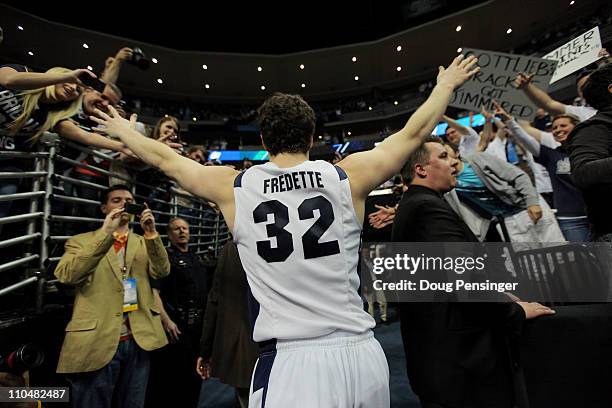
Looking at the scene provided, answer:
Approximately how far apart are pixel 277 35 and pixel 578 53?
20.1 meters

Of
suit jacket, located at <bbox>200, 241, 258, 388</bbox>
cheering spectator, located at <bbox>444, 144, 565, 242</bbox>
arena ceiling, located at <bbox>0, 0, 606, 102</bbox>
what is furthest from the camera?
arena ceiling, located at <bbox>0, 0, 606, 102</bbox>

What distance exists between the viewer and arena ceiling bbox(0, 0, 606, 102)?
17.0 metres

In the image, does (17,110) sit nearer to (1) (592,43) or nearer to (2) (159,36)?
(1) (592,43)

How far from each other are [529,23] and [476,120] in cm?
566

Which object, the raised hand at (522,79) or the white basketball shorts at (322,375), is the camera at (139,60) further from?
the raised hand at (522,79)

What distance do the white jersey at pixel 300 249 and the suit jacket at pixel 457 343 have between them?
60 cm

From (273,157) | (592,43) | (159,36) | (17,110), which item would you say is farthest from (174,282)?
(159,36)

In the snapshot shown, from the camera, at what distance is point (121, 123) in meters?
1.85

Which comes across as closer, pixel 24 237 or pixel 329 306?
pixel 329 306

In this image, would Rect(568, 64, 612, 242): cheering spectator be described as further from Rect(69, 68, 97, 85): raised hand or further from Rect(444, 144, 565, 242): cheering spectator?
Rect(69, 68, 97, 85): raised hand

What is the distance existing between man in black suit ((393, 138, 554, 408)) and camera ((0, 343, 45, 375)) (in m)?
2.03

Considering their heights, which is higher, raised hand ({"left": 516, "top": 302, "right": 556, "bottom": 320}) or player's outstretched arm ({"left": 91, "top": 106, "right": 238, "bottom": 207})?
player's outstretched arm ({"left": 91, "top": 106, "right": 238, "bottom": 207})

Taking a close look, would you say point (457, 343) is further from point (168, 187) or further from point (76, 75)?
point (168, 187)

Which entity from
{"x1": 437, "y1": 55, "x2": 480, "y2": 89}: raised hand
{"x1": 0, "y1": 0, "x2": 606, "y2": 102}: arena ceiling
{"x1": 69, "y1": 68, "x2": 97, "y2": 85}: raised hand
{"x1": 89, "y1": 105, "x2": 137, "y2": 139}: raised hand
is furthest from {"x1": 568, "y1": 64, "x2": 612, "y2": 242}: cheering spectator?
{"x1": 0, "y1": 0, "x2": 606, "y2": 102}: arena ceiling
